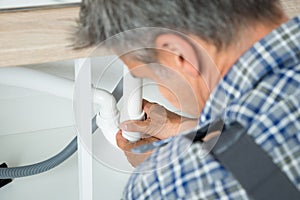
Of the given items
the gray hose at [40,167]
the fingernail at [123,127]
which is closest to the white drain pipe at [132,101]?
the fingernail at [123,127]

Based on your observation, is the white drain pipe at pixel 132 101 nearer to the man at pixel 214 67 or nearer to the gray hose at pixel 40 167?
the gray hose at pixel 40 167

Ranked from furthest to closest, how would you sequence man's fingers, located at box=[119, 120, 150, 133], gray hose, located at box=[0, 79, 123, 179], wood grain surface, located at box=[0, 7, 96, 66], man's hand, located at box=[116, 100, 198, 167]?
gray hose, located at box=[0, 79, 123, 179], man's fingers, located at box=[119, 120, 150, 133], man's hand, located at box=[116, 100, 198, 167], wood grain surface, located at box=[0, 7, 96, 66]

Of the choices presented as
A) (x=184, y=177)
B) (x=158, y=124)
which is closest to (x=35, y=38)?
(x=158, y=124)

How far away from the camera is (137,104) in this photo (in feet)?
4.22

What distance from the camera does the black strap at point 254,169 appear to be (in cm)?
61

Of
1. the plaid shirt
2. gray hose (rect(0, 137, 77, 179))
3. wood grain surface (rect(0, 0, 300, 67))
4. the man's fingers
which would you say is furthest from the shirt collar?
gray hose (rect(0, 137, 77, 179))

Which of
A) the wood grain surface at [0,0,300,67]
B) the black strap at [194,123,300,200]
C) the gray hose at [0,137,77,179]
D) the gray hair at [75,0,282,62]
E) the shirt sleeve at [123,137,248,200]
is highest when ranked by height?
the gray hair at [75,0,282,62]

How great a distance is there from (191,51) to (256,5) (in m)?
0.09

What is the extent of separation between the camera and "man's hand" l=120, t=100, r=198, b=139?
1.12m

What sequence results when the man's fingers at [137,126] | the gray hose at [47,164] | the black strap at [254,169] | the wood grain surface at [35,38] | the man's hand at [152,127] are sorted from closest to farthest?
the black strap at [254,169] → the wood grain surface at [35,38] → the man's hand at [152,127] → the man's fingers at [137,126] → the gray hose at [47,164]

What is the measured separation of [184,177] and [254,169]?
0.08 m

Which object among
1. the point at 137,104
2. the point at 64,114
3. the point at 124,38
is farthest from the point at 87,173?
the point at 124,38

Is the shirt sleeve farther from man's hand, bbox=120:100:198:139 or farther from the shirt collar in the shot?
man's hand, bbox=120:100:198:139

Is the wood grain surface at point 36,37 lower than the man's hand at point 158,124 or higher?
higher
